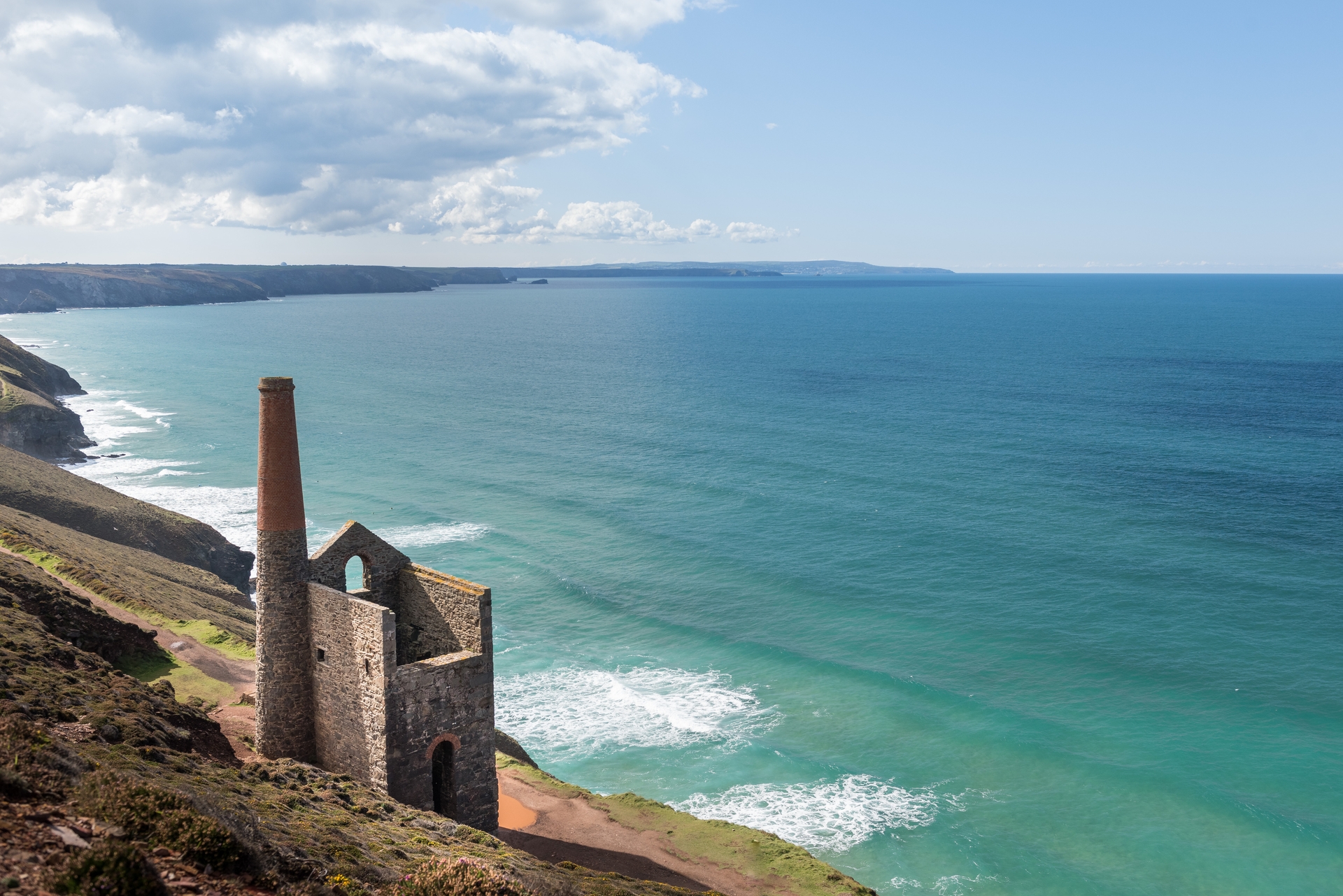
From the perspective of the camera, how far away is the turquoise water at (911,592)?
33219 millimetres

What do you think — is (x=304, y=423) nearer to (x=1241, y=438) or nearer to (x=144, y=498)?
(x=144, y=498)

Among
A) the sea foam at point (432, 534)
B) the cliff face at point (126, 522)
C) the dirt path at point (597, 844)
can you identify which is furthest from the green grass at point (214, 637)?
the sea foam at point (432, 534)

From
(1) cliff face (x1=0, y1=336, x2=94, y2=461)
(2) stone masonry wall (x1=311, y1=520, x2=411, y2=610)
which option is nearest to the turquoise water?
(1) cliff face (x1=0, y1=336, x2=94, y2=461)

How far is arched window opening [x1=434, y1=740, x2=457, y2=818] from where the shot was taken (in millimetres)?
24125

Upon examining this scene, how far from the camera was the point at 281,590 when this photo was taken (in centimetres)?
2406

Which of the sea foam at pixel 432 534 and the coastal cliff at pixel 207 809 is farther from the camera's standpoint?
the sea foam at pixel 432 534

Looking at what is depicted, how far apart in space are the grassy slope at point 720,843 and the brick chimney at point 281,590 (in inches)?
268

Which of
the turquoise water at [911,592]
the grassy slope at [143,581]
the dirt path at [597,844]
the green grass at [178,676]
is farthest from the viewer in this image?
the grassy slope at [143,581]

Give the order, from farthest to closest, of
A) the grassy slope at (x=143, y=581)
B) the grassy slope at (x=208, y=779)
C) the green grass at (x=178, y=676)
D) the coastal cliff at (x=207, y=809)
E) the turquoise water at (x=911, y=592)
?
1. the grassy slope at (x=143, y=581)
2. the turquoise water at (x=911, y=592)
3. the green grass at (x=178, y=676)
4. the grassy slope at (x=208, y=779)
5. the coastal cliff at (x=207, y=809)

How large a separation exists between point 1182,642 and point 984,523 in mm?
16832

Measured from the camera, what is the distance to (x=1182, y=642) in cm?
4431

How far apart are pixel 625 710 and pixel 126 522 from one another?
3468 centimetres

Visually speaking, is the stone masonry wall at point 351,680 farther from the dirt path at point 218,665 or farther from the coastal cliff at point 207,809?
the dirt path at point 218,665

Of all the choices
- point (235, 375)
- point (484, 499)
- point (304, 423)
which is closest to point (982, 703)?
point (484, 499)
